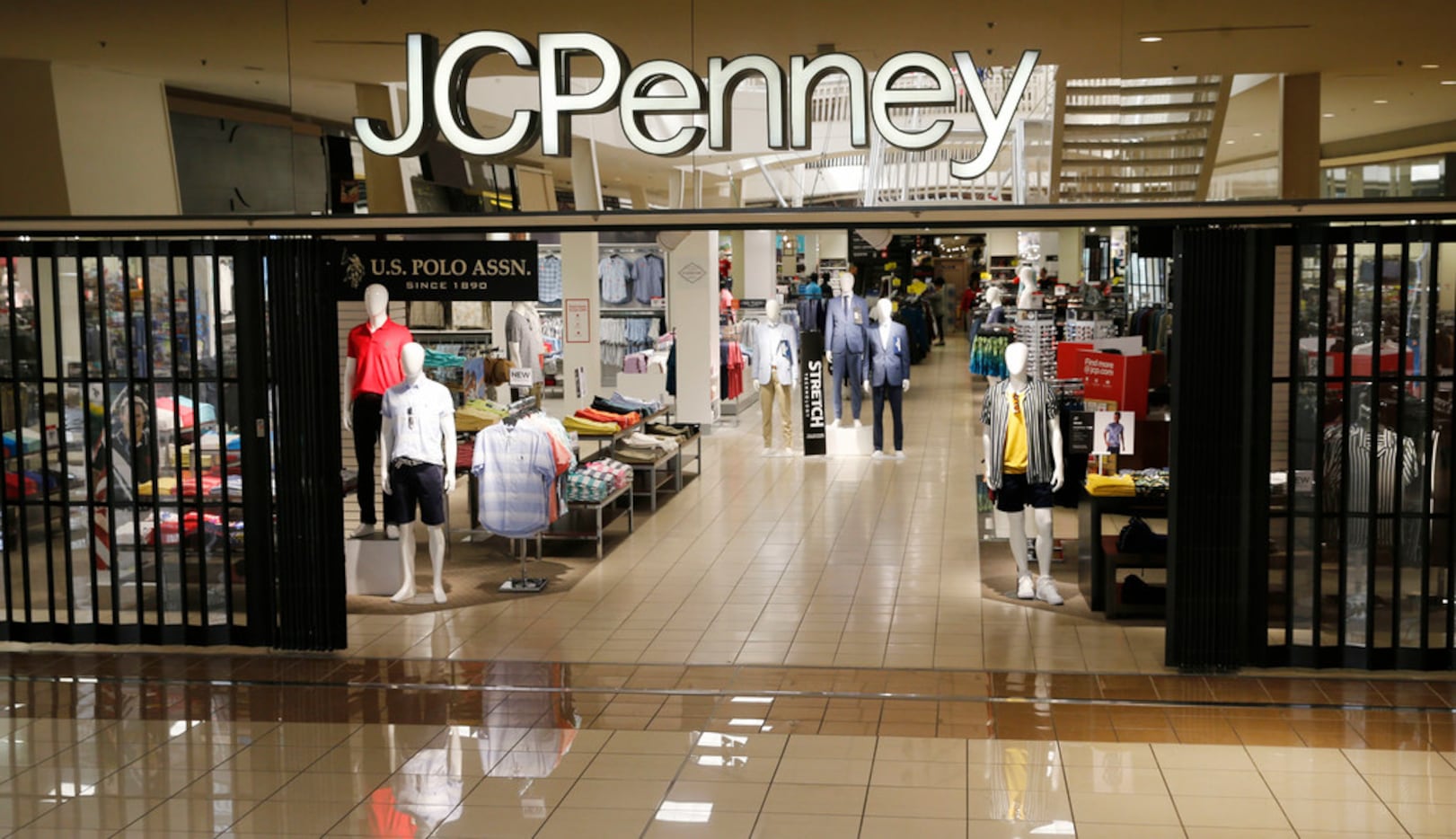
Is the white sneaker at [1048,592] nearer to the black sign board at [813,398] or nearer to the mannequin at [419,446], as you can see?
the mannequin at [419,446]

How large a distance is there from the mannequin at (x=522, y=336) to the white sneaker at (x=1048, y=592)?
277 inches

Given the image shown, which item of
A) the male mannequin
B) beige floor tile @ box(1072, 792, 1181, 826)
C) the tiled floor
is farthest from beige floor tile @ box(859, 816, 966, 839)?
the male mannequin

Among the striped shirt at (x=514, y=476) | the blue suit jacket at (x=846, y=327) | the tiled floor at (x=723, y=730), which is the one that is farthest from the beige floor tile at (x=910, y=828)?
the blue suit jacket at (x=846, y=327)

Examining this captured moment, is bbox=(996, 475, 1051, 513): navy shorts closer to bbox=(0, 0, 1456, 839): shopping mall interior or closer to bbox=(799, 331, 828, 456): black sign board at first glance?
bbox=(0, 0, 1456, 839): shopping mall interior

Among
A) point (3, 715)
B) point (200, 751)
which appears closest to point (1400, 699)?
point (200, 751)

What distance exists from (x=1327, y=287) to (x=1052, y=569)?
11.3 ft

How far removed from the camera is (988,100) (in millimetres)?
6746

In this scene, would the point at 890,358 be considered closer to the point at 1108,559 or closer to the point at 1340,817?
the point at 1108,559

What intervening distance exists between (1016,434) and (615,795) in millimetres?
3966

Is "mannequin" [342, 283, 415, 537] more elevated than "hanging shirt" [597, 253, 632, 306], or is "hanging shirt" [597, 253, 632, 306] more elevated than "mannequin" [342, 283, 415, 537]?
"hanging shirt" [597, 253, 632, 306]

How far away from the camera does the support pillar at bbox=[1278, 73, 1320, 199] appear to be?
6.76 m

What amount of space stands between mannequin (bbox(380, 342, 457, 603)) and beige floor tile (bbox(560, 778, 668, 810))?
11.0 feet

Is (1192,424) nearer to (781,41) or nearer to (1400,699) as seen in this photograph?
(1400,699)

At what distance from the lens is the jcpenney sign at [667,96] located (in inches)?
266
